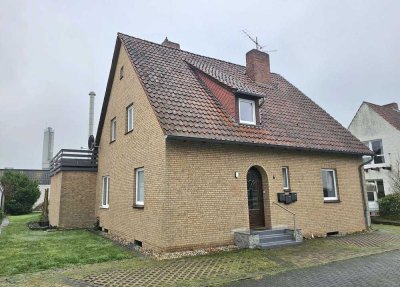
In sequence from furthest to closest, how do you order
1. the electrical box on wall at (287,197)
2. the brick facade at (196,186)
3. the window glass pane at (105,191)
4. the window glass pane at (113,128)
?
1. the window glass pane at (105,191)
2. the window glass pane at (113,128)
3. the electrical box on wall at (287,197)
4. the brick facade at (196,186)

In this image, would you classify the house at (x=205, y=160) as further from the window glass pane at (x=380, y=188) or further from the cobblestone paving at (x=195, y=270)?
the window glass pane at (x=380, y=188)

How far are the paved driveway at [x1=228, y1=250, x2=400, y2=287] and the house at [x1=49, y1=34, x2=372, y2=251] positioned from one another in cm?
331

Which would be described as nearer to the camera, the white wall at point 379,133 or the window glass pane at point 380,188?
the white wall at point 379,133

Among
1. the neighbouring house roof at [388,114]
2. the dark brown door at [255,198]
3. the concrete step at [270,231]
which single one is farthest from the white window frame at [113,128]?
the neighbouring house roof at [388,114]

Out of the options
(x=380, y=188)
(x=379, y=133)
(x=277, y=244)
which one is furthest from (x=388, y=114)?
(x=277, y=244)

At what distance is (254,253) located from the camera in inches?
382

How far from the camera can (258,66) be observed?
1686 cm

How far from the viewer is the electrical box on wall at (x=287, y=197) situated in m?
12.2

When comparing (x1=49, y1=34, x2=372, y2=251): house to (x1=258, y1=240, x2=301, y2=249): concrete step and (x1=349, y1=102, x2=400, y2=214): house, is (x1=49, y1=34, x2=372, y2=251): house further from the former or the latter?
(x1=349, y1=102, x2=400, y2=214): house

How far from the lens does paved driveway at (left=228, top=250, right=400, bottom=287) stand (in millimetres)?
6859

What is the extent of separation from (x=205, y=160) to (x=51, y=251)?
6.17 m

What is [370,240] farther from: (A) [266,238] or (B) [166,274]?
(B) [166,274]

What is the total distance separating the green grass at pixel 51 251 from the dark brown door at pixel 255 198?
474 centimetres

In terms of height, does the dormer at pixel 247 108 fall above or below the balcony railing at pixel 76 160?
above
